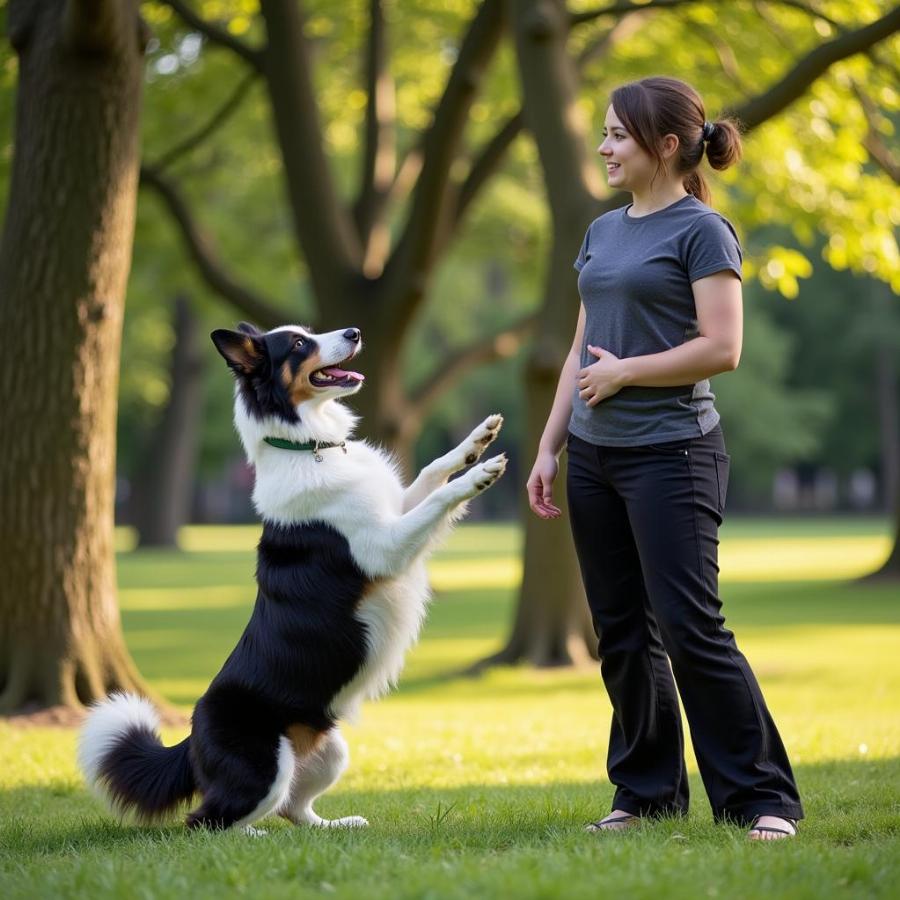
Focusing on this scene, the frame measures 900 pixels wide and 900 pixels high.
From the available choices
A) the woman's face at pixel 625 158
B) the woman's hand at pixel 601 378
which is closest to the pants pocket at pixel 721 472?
the woman's hand at pixel 601 378

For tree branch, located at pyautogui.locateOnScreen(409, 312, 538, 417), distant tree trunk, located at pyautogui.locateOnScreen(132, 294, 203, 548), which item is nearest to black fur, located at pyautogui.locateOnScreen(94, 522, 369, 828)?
tree branch, located at pyautogui.locateOnScreen(409, 312, 538, 417)

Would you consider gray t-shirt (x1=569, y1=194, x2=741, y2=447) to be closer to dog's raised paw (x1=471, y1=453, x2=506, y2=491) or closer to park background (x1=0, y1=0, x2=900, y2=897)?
dog's raised paw (x1=471, y1=453, x2=506, y2=491)

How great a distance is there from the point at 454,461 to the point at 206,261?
39.2ft

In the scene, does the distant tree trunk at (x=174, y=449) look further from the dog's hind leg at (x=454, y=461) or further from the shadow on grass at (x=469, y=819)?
the dog's hind leg at (x=454, y=461)

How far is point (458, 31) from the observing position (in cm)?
1877

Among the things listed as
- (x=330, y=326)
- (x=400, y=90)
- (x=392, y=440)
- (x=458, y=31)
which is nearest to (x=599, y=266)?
(x=330, y=326)

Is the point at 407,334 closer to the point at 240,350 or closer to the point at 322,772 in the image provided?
the point at 240,350

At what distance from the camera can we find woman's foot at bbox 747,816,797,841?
14.3 ft

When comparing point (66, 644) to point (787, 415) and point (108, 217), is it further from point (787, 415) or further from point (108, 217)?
point (787, 415)

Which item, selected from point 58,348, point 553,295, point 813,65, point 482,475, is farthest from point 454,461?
point 553,295

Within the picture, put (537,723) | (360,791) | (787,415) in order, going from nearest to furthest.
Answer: (360,791), (537,723), (787,415)

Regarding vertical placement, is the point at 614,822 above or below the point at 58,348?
below

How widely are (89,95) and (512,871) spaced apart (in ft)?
19.8

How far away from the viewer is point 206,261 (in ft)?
54.3
